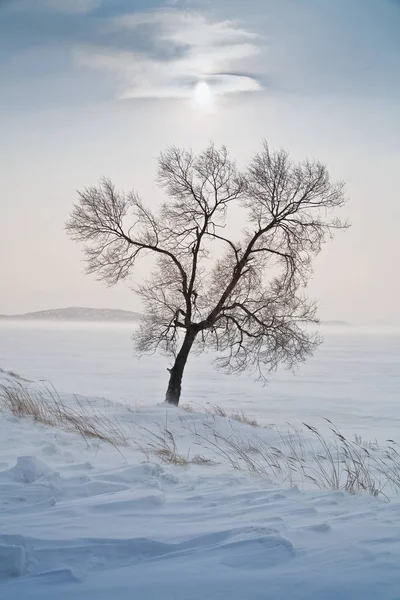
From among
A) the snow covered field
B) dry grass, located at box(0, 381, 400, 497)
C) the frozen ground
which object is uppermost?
the snow covered field

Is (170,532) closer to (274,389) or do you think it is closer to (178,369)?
(178,369)

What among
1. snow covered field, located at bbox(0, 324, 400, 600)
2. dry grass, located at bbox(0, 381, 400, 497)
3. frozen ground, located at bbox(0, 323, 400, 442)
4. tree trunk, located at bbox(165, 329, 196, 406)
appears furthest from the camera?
frozen ground, located at bbox(0, 323, 400, 442)

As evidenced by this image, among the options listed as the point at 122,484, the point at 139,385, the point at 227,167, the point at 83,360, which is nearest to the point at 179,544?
the point at 122,484

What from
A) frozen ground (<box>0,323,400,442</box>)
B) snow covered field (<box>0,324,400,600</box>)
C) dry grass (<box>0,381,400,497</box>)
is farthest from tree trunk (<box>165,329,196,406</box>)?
snow covered field (<box>0,324,400,600</box>)

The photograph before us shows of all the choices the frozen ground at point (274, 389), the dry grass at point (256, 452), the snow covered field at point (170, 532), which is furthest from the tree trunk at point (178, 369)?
the snow covered field at point (170, 532)

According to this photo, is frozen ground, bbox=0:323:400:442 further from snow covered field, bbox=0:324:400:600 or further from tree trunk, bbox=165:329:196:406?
snow covered field, bbox=0:324:400:600

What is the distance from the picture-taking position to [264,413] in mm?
20031

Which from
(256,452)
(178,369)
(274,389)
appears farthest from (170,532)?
(274,389)

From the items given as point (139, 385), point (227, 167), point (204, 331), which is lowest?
point (139, 385)

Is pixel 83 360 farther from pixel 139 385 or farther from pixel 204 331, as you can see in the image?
pixel 204 331

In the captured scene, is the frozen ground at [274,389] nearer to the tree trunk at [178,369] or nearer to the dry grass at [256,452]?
the tree trunk at [178,369]

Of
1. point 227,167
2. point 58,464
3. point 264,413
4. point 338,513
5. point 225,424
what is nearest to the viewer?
point 338,513

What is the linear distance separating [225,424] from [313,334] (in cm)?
474

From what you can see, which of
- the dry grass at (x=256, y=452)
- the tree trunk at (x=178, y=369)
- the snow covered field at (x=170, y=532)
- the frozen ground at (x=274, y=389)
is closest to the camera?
the snow covered field at (x=170, y=532)
